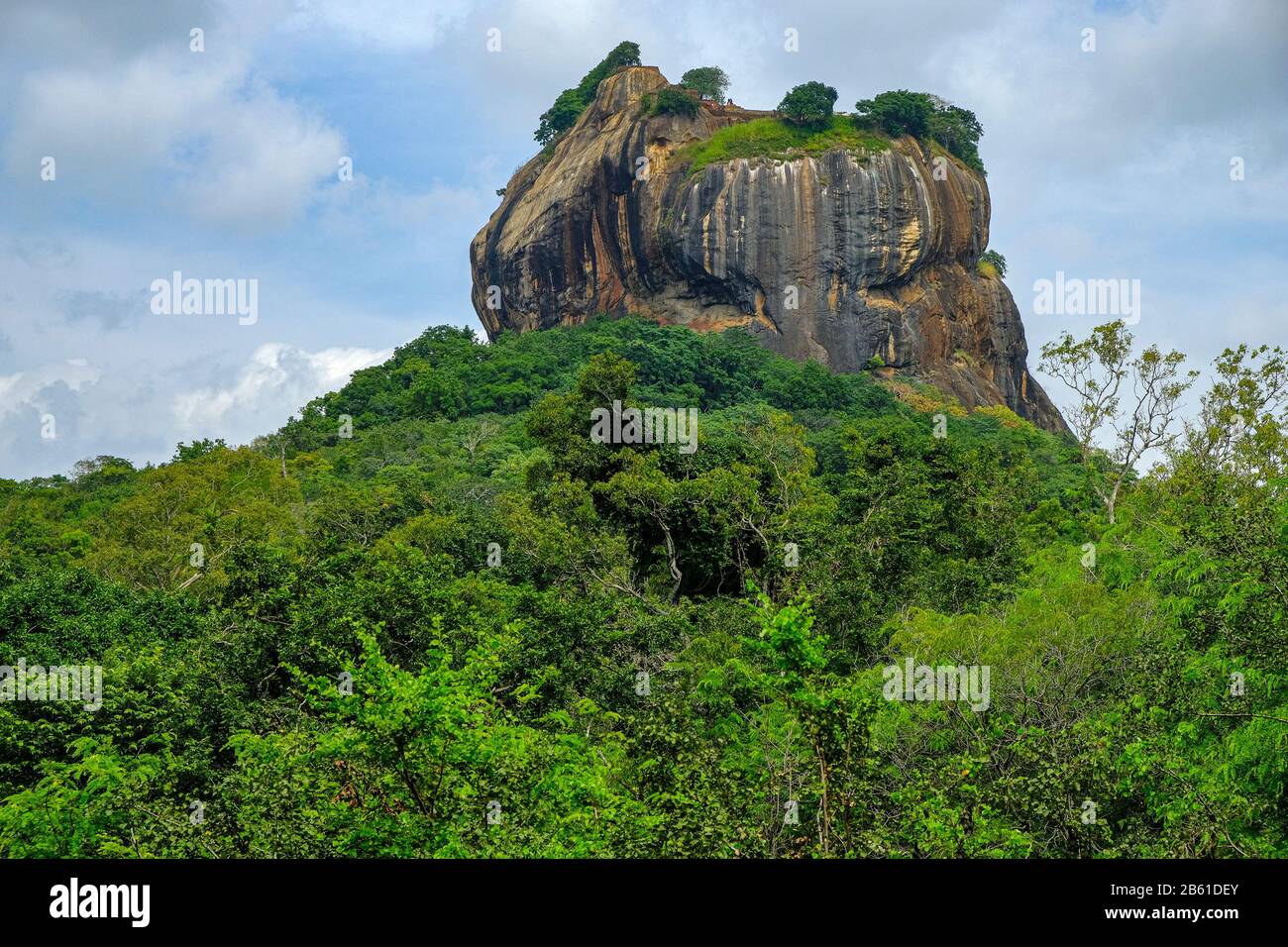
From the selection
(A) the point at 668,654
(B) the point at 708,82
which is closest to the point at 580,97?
(B) the point at 708,82

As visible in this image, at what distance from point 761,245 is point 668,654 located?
174 feet

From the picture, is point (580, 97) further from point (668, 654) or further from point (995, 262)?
point (668, 654)

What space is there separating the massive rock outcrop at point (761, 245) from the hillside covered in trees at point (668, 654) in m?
34.1

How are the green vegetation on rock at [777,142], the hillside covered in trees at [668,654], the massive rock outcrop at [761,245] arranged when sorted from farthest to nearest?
the green vegetation on rock at [777,142], the massive rock outcrop at [761,245], the hillside covered in trees at [668,654]

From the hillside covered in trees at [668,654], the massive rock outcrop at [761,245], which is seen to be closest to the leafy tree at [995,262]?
the massive rock outcrop at [761,245]

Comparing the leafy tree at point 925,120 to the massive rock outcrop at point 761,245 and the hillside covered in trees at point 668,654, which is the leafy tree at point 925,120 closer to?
the massive rock outcrop at point 761,245

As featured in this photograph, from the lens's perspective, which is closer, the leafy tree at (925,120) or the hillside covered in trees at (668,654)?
the hillside covered in trees at (668,654)

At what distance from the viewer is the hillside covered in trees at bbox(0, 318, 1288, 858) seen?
11609 millimetres

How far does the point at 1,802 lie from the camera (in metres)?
15.7

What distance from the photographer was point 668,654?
23391 millimetres

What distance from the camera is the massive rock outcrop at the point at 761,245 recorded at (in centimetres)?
7350
